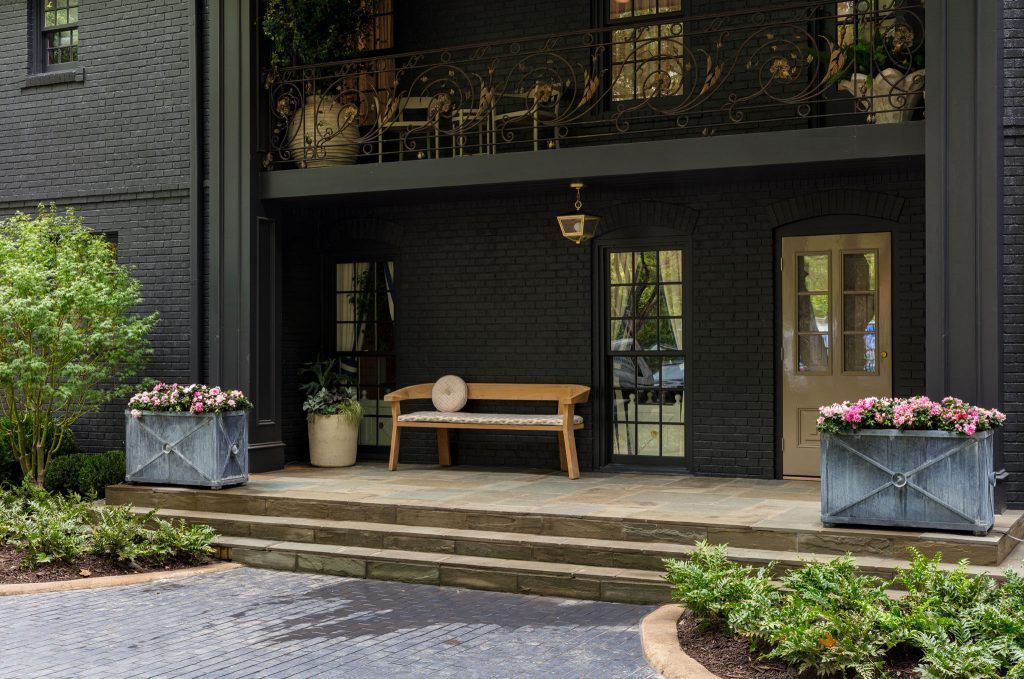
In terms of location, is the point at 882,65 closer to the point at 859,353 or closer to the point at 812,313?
the point at 812,313

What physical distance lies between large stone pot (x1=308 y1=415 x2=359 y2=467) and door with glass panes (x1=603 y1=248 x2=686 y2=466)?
263 cm

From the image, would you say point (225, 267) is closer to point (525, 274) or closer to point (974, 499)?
point (525, 274)

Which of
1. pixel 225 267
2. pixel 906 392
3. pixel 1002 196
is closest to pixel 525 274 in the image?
pixel 225 267

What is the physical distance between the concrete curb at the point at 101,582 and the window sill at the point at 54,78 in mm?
6045

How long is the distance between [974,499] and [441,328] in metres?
5.87

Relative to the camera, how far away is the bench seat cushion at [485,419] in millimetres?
9750

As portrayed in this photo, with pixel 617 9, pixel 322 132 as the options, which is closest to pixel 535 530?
pixel 322 132

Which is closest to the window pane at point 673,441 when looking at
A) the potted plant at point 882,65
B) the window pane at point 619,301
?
the window pane at point 619,301

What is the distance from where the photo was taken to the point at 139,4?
1112 cm

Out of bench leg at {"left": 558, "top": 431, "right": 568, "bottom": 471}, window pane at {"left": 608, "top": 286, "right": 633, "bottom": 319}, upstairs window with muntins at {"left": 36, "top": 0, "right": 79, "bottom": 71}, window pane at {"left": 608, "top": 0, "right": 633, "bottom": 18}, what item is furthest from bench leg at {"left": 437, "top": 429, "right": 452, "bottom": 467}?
upstairs window with muntins at {"left": 36, "top": 0, "right": 79, "bottom": 71}

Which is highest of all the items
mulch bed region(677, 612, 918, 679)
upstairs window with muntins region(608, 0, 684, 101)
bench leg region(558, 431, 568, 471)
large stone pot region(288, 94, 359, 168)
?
upstairs window with muntins region(608, 0, 684, 101)

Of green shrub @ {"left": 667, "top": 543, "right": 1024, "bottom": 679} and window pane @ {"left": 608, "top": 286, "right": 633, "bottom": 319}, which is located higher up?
window pane @ {"left": 608, "top": 286, "right": 633, "bottom": 319}

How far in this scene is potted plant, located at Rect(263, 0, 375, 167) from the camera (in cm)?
1020

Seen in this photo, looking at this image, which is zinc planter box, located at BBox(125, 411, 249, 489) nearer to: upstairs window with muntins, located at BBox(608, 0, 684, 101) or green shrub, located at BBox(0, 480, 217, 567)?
green shrub, located at BBox(0, 480, 217, 567)
